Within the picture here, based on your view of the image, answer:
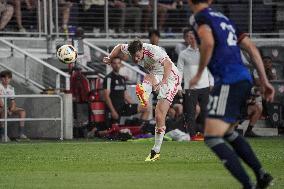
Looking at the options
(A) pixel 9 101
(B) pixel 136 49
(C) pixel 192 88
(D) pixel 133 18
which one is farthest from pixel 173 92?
(D) pixel 133 18

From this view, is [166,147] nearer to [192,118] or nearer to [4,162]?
[192,118]

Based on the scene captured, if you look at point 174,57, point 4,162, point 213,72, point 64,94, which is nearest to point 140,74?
point 174,57

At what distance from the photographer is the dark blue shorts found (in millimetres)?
10656

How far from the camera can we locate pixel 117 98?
24406 millimetres

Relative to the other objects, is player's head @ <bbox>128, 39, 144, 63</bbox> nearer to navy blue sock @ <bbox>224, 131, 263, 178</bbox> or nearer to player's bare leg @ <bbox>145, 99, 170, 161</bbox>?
player's bare leg @ <bbox>145, 99, 170, 161</bbox>

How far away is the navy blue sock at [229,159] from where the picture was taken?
409 inches

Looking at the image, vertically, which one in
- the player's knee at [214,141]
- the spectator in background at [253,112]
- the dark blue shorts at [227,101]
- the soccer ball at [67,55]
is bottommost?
the spectator in background at [253,112]

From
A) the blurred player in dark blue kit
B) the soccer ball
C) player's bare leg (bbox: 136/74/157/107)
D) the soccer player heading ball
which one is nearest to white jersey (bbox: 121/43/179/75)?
the soccer player heading ball

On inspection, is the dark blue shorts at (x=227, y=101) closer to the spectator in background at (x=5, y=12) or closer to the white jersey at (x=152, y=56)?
the white jersey at (x=152, y=56)

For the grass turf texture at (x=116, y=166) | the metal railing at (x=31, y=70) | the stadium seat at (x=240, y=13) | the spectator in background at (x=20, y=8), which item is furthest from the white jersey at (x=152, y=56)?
the stadium seat at (x=240, y=13)

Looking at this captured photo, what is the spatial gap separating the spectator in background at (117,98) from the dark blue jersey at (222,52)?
43.1 ft

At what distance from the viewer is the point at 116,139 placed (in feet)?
75.5

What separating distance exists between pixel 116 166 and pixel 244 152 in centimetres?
466

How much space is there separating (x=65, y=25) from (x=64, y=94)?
4.22m
